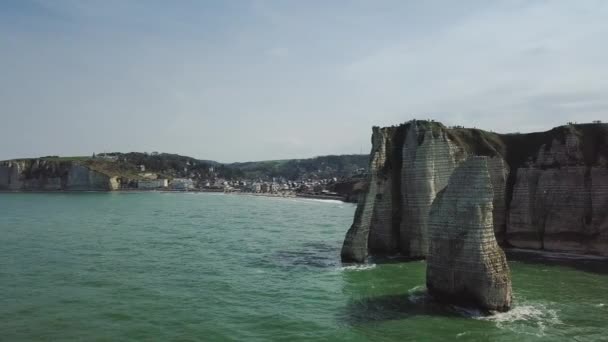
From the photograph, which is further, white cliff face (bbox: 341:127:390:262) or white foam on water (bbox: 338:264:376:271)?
white cliff face (bbox: 341:127:390:262)

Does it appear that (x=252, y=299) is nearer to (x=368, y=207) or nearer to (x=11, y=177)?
(x=368, y=207)

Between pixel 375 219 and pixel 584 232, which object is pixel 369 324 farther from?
pixel 584 232

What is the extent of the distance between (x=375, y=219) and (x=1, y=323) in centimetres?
2782

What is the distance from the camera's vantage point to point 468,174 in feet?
85.6

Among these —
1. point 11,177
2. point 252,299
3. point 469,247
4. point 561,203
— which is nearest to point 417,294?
point 469,247

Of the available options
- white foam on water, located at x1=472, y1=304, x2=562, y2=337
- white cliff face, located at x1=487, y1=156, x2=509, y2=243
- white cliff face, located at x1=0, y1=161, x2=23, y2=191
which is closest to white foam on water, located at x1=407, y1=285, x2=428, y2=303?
white foam on water, located at x1=472, y1=304, x2=562, y2=337

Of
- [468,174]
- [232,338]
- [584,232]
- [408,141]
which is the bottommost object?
[232,338]

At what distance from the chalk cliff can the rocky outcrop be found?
170 metres

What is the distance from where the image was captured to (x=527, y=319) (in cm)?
2355

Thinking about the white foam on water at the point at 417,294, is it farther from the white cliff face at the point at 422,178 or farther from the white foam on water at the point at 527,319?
the white cliff face at the point at 422,178

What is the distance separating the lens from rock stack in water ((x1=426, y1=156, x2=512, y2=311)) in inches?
974

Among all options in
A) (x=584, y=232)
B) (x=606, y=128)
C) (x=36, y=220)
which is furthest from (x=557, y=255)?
(x=36, y=220)

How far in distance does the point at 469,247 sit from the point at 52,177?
198 meters

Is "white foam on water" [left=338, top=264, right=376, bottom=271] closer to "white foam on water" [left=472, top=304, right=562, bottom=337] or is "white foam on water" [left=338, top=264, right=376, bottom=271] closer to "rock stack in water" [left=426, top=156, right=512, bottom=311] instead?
"rock stack in water" [left=426, top=156, right=512, bottom=311]
